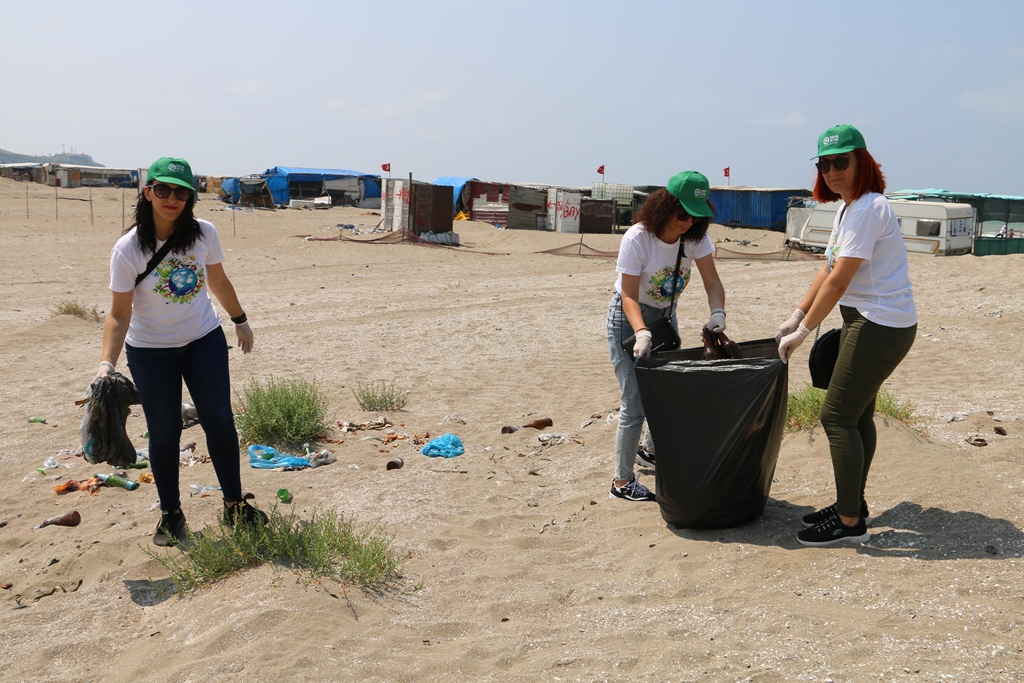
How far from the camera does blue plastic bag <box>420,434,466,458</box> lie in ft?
19.8

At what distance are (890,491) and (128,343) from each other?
3570 mm

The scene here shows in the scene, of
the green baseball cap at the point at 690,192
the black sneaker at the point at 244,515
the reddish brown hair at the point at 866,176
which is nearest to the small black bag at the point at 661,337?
the green baseball cap at the point at 690,192

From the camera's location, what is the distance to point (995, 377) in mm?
8086

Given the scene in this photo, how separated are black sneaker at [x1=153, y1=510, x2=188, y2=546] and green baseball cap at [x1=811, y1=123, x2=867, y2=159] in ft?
10.7

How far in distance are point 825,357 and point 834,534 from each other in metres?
0.76

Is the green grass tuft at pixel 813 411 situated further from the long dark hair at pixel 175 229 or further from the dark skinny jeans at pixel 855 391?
the long dark hair at pixel 175 229

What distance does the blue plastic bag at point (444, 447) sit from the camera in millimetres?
6043

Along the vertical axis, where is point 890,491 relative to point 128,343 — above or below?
below

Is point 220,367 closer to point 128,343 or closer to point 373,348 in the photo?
point 128,343

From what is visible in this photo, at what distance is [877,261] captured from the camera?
12.0 feet

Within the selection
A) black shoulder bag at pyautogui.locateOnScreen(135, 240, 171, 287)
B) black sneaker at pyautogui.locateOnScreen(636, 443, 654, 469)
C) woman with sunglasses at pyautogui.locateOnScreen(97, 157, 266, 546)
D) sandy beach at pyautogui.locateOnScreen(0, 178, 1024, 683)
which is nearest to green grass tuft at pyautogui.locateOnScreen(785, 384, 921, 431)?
sandy beach at pyautogui.locateOnScreen(0, 178, 1024, 683)

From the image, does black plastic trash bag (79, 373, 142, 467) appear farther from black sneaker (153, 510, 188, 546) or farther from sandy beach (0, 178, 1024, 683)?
sandy beach (0, 178, 1024, 683)

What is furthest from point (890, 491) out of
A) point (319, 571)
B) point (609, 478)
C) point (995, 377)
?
point (995, 377)

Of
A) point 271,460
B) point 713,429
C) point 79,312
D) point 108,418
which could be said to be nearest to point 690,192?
point 713,429
